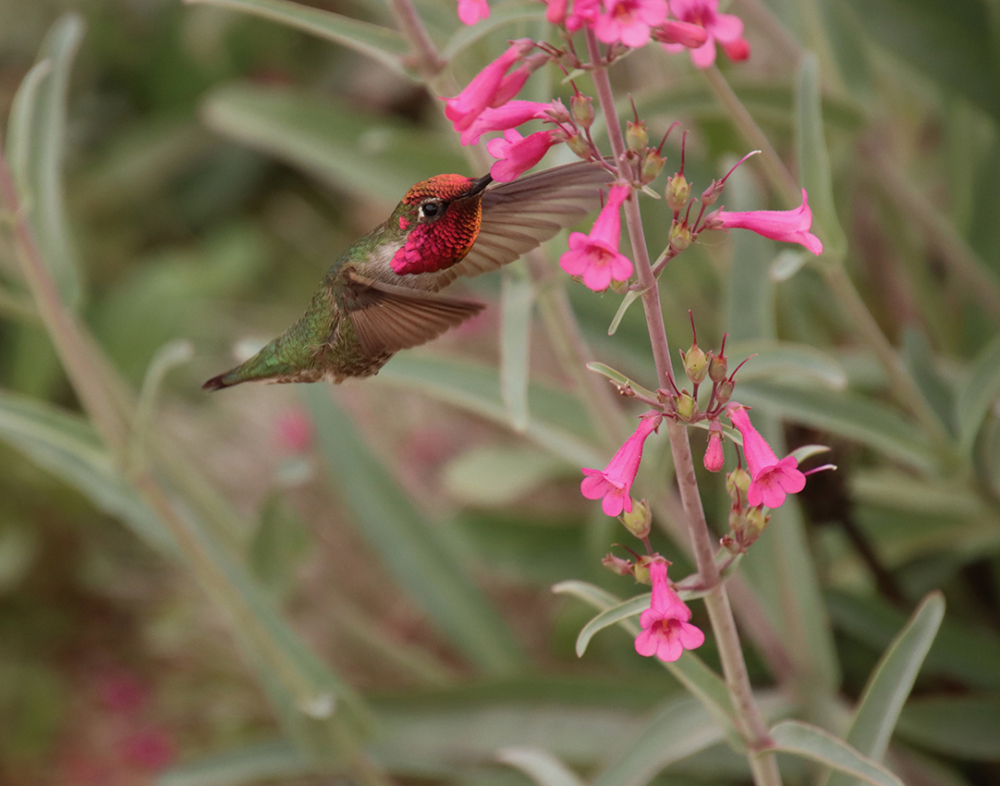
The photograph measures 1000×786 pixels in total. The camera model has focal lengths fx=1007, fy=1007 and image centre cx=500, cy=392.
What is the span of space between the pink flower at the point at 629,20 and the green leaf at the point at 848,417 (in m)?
0.61

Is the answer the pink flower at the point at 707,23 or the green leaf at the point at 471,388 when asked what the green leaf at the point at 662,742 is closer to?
the green leaf at the point at 471,388

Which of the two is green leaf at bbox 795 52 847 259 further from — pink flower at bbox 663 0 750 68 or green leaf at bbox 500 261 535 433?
pink flower at bbox 663 0 750 68

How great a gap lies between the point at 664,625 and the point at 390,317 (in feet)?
0.72

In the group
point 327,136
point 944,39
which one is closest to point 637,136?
point 944,39

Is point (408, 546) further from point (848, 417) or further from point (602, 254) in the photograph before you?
point (602, 254)

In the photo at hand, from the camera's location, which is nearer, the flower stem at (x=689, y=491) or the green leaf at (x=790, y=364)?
the flower stem at (x=689, y=491)

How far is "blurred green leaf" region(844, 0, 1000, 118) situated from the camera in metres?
1.19

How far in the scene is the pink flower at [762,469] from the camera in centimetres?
51

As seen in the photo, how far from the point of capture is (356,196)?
2.75m

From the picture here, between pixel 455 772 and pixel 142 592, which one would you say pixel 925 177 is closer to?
pixel 455 772

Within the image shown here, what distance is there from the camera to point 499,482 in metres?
1.52

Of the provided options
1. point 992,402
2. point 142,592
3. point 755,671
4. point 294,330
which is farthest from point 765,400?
point 142,592

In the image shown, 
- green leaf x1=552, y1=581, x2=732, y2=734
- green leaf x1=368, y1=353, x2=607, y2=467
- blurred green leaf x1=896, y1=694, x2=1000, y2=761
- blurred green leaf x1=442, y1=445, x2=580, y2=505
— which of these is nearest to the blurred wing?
green leaf x1=552, y1=581, x2=732, y2=734

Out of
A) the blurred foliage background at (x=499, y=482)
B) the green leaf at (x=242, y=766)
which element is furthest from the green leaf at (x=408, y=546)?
the green leaf at (x=242, y=766)
